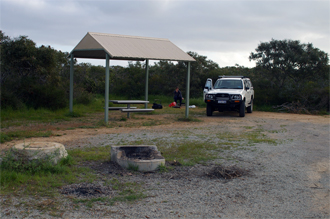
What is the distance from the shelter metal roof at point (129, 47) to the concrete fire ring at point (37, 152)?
633cm

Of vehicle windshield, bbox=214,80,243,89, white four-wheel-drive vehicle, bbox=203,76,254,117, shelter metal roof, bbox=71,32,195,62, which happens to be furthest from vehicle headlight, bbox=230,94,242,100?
shelter metal roof, bbox=71,32,195,62

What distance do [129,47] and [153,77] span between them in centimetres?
1306

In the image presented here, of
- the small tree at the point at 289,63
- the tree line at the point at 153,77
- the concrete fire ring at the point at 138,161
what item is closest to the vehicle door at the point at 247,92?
the tree line at the point at 153,77

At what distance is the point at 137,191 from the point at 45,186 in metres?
1.31

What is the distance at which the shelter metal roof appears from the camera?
12.2 metres

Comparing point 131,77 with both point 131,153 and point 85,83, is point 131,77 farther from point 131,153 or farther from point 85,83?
point 131,153

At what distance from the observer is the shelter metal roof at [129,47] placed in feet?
40.1

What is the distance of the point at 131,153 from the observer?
6.34 m

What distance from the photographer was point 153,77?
26.2 m

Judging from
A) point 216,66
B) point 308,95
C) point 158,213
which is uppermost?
point 216,66

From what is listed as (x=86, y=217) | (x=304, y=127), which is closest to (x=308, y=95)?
(x=304, y=127)

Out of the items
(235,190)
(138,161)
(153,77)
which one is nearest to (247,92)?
(153,77)

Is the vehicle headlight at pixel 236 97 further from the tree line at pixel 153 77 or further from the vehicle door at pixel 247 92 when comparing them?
the tree line at pixel 153 77

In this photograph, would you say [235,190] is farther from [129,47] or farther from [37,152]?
[129,47]
